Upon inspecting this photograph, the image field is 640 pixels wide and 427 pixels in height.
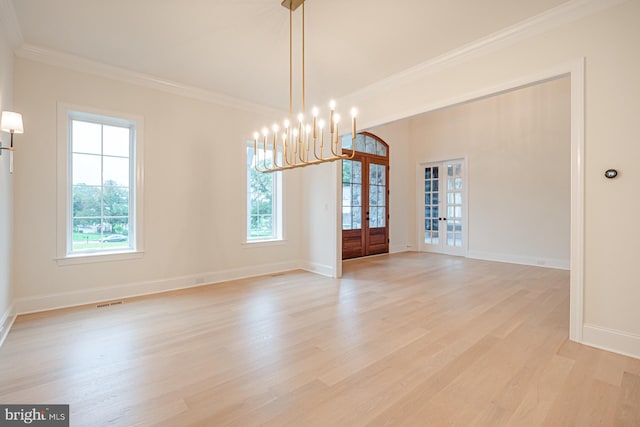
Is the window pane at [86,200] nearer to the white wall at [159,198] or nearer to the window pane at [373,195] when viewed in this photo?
the white wall at [159,198]

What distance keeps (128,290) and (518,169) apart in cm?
739

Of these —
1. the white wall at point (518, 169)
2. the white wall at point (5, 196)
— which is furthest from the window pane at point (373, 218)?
the white wall at point (5, 196)

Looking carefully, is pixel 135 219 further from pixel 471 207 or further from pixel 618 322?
pixel 471 207

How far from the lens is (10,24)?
9.09 ft

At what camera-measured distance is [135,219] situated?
3992mm

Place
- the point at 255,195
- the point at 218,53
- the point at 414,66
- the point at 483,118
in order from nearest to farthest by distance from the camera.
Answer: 1. the point at 218,53
2. the point at 414,66
3. the point at 255,195
4. the point at 483,118

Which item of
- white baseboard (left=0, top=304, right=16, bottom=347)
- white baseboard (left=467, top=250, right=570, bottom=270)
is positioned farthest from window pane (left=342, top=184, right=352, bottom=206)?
white baseboard (left=0, top=304, right=16, bottom=347)

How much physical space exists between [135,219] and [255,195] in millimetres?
1894

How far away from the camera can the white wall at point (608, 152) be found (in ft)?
7.80

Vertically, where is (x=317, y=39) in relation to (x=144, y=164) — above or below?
above

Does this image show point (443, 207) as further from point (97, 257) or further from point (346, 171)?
point (97, 257)

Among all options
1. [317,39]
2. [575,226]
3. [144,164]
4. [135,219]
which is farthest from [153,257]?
[575,226]

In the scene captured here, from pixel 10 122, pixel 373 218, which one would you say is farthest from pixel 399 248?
pixel 10 122

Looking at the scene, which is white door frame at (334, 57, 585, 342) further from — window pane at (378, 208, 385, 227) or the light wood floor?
window pane at (378, 208, 385, 227)
